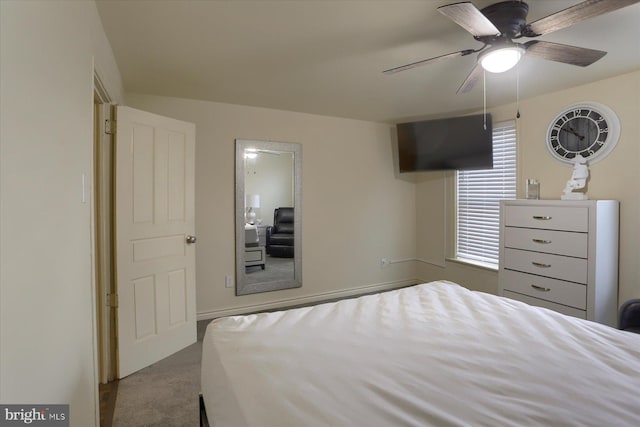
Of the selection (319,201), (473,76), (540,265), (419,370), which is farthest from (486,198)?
(419,370)

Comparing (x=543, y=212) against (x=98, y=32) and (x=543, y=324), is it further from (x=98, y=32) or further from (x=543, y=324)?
(x=98, y=32)

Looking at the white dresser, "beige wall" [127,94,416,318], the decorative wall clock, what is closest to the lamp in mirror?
"beige wall" [127,94,416,318]

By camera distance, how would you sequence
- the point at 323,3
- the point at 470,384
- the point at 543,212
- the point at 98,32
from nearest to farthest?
the point at 470,384
the point at 323,3
the point at 98,32
the point at 543,212

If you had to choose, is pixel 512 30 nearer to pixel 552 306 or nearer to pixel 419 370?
pixel 419 370

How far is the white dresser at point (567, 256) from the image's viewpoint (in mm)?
2605

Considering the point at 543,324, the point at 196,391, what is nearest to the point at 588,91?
the point at 543,324

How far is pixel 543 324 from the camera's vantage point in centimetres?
155

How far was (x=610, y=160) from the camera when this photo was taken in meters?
2.85

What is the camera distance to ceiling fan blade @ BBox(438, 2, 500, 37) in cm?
139

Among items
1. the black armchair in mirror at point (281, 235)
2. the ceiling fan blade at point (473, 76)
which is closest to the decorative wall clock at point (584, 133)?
the ceiling fan blade at point (473, 76)

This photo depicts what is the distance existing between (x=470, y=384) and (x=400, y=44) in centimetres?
204

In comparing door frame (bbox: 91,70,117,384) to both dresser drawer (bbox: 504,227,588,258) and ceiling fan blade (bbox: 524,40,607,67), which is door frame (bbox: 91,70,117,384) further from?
dresser drawer (bbox: 504,227,588,258)

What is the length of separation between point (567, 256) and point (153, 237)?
3.41 meters

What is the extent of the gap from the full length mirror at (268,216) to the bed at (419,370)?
2.10 metres
